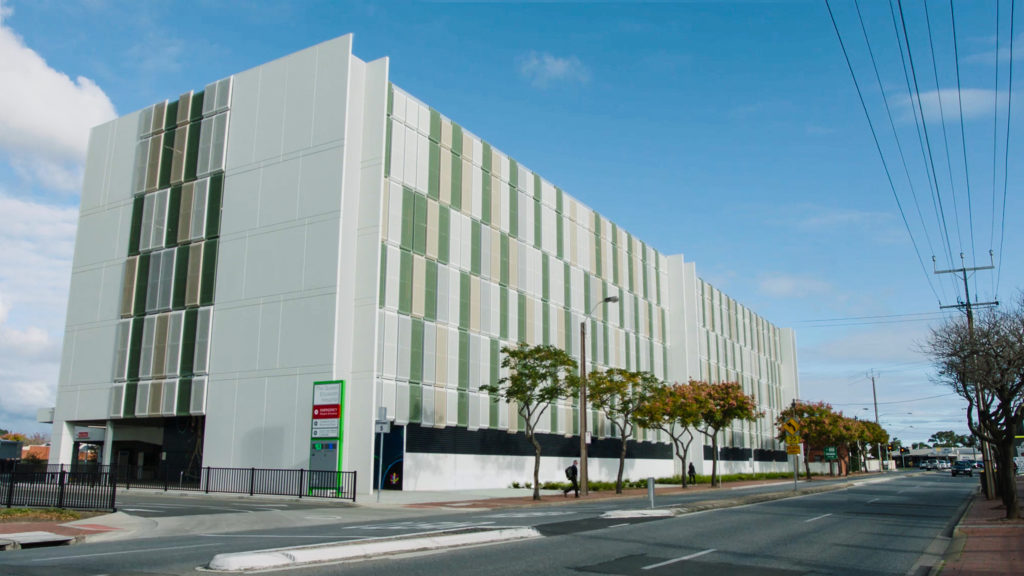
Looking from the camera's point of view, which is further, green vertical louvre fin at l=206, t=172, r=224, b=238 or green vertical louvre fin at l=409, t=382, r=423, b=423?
green vertical louvre fin at l=206, t=172, r=224, b=238

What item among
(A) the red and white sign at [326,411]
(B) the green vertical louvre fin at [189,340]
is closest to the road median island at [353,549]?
(A) the red and white sign at [326,411]

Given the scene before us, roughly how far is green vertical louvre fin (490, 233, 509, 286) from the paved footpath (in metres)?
29.1

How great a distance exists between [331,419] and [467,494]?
7912 millimetres

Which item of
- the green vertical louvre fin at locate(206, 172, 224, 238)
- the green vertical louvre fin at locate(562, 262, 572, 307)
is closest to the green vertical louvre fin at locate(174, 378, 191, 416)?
the green vertical louvre fin at locate(206, 172, 224, 238)

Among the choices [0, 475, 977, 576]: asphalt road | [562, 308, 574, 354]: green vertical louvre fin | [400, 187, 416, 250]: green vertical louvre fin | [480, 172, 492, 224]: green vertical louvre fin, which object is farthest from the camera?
[562, 308, 574, 354]: green vertical louvre fin

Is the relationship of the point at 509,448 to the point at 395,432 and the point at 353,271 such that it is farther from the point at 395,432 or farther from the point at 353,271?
the point at 353,271

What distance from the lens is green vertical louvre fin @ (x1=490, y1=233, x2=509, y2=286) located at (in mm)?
47062

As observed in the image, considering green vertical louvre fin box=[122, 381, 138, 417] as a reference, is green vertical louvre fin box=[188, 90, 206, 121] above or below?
above

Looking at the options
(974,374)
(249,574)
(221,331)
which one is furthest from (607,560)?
(221,331)

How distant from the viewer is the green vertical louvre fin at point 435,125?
42.4 meters

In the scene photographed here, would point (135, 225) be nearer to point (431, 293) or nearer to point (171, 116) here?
point (171, 116)

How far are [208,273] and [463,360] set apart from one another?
1506 centimetres

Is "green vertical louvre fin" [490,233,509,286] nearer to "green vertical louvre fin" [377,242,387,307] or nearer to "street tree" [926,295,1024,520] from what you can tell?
"green vertical louvre fin" [377,242,387,307]

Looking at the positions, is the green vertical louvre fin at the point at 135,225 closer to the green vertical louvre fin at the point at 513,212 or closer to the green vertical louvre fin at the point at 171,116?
the green vertical louvre fin at the point at 171,116
